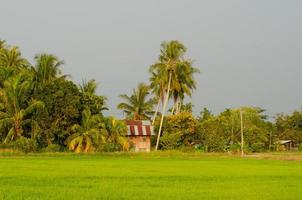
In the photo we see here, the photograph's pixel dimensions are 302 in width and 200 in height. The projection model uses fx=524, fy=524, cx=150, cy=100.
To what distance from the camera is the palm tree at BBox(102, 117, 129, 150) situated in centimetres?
4344

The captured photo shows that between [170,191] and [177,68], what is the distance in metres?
36.1

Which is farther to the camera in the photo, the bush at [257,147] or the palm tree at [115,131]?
the bush at [257,147]

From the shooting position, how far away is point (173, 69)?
48.8 meters

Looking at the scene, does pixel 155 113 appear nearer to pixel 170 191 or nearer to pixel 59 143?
pixel 59 143

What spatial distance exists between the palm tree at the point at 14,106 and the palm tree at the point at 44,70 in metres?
1.97

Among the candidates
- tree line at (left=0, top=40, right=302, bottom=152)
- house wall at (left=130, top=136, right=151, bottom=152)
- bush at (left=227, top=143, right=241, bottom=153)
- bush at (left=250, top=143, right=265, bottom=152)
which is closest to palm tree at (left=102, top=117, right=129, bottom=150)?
tree line at (left=0, top=40, right=302, bottom=152)

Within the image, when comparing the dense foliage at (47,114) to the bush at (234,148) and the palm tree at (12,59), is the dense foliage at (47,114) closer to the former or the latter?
the palm tree at (12,59)

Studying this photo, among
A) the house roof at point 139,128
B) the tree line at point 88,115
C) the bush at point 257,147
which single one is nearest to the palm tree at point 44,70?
the tree line at point 88,115

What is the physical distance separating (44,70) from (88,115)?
5.20 metres

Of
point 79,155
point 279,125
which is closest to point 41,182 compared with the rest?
point 79,155

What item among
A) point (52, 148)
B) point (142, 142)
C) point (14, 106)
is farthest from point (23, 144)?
point (142, 142)

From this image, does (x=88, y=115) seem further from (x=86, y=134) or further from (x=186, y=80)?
(x=186, y=80)

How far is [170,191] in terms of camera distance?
43.8 ft

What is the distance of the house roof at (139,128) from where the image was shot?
165ft
